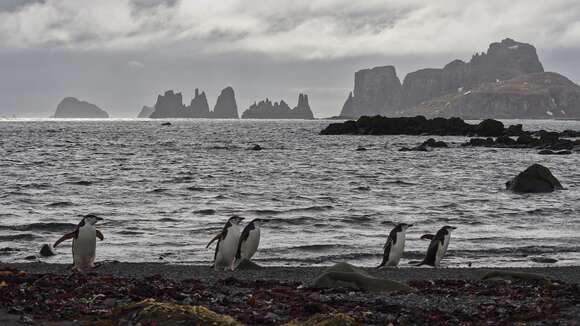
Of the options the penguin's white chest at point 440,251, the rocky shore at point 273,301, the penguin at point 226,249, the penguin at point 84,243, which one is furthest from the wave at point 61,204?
the penguin's white chest at point 440,251

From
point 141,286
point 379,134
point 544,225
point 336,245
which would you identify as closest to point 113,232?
point 336,245

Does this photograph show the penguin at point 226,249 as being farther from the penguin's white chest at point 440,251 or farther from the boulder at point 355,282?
the penguin's white chest at point 440,251

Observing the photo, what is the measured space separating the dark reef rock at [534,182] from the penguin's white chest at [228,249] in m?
21.1

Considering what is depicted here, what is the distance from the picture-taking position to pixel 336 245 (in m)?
19.0

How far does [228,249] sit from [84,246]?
9.80ft

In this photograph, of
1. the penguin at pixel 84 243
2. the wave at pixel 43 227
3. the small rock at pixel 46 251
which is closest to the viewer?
the penguin at pixel 84 243

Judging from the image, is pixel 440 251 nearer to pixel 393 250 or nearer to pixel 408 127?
pixel 393 250

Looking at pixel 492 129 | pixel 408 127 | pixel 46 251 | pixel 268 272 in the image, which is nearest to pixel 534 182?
pixel 268 272

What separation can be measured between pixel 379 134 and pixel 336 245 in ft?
314

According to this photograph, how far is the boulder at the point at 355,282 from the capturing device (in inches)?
456

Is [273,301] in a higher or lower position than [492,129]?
lower

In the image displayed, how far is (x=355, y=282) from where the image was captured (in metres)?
11.7

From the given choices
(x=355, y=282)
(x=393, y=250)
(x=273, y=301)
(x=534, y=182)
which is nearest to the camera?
(x=273, y=301)

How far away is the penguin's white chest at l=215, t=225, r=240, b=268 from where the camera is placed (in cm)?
1501
